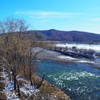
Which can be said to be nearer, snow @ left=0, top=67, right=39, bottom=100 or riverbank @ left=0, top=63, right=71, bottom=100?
snow @ left=0, top=67, right=39, bottom=100

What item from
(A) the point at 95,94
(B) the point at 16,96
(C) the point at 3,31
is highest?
(C) the point at 3,31

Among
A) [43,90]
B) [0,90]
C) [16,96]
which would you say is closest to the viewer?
[16,96]

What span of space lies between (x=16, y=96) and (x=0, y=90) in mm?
2535

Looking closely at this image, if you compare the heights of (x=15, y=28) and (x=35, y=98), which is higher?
(x=15, y=28)

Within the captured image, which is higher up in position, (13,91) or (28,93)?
(13,91)

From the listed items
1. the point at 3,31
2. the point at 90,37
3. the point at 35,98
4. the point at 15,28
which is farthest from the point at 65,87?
the point at 90,37

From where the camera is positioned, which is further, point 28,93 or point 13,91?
point 28,93

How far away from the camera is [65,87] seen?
57.8 feet

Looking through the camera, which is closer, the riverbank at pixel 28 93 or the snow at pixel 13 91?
the snow at pixel 13 91

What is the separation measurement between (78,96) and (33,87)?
6.16 m

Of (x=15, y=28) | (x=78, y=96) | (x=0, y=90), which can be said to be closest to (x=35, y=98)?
(x=0, y=90)

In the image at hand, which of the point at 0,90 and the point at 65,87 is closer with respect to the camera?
the point at 0,90

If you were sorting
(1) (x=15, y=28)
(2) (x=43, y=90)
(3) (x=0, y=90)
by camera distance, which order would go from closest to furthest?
(3) (x=0, y=90)
(2) (x=43, y=90)
(1) (x=15, y=28)

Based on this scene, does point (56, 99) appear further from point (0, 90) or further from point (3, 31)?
point (3, 31)
